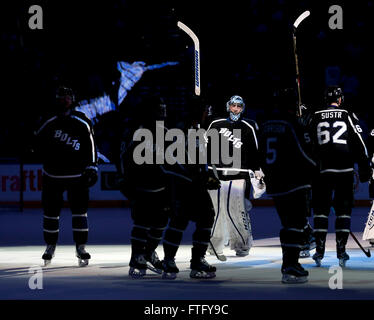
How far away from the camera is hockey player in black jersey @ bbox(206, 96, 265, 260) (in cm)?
1509

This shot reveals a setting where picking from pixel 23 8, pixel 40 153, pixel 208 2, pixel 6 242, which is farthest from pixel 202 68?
pixel 40 153

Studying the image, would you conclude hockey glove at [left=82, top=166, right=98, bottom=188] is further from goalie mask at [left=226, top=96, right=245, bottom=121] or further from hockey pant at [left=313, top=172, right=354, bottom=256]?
hockey pant at [left=313, top=172, right=354, bottom=256]

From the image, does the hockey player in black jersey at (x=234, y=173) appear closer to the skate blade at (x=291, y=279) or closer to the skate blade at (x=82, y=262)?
the skate blade at (x=82, y=262)

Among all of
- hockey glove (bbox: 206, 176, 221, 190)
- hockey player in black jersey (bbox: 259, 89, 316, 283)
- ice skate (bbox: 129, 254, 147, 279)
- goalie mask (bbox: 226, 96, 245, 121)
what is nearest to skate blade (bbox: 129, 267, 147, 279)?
ice skate (bbox: 129, 254, 147, 279)

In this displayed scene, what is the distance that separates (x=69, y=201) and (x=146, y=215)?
1619 millimetres

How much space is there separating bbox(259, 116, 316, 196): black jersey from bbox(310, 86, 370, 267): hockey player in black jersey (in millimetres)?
1534

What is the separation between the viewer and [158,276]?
12492mm

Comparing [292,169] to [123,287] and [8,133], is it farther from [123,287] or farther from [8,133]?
[8,133]

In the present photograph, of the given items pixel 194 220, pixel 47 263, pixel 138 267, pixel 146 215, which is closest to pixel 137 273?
pixel 138 267

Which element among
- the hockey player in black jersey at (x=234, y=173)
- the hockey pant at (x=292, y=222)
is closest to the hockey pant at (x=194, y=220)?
the hockey pant at (x=292, y=222)

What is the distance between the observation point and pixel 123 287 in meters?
11.4

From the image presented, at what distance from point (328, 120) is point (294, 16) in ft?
78.5

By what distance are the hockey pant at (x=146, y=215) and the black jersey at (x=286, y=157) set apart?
4.13ft
